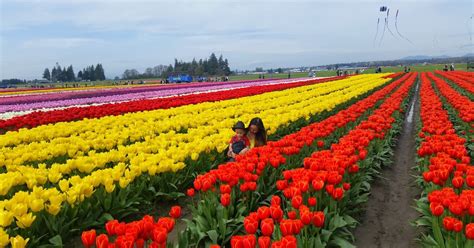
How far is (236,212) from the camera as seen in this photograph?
4.88 m

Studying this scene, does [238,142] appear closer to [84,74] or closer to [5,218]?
[5,218]

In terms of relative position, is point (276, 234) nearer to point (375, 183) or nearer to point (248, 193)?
point (248, 193)

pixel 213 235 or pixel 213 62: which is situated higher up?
pixel 213 62

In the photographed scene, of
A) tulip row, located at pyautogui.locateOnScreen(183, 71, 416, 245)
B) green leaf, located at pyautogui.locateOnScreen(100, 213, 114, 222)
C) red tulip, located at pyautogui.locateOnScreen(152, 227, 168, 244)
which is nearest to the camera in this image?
red tulip, located at pyautogui.locateOnScreen(152, 227, 168, 244)

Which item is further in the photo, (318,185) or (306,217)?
(318,185)

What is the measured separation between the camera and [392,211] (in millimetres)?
5992

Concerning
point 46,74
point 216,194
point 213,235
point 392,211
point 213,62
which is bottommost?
point 392,211

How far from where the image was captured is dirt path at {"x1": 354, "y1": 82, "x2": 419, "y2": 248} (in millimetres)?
4980

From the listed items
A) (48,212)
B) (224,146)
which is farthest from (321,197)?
(224,146)

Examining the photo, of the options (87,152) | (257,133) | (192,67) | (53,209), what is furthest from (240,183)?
(192,67)

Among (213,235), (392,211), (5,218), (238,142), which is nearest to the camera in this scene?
(5,218)

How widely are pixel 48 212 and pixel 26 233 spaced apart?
35cm

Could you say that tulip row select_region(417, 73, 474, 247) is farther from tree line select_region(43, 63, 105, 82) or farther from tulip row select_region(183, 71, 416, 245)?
tree line select_region(43, 63, 105, 82)

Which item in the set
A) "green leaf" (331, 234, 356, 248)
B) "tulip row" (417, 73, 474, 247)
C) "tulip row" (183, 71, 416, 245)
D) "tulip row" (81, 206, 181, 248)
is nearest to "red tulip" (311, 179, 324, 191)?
"tulip row" (183, 71, 416, 245)
